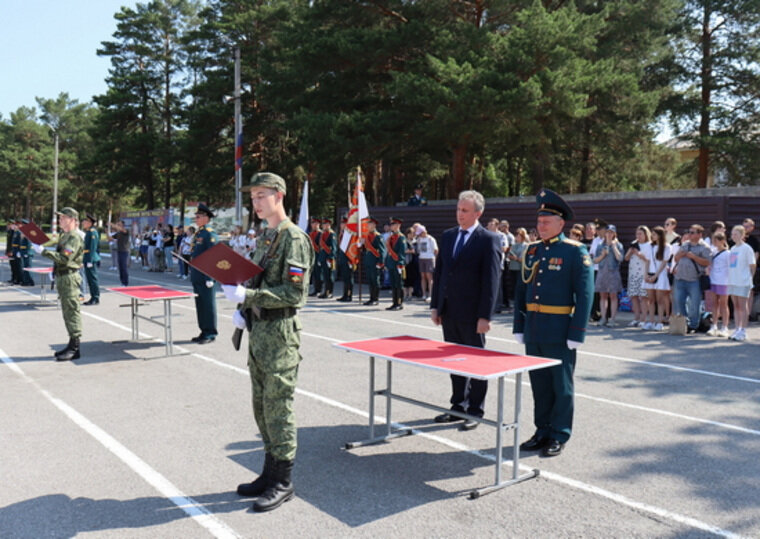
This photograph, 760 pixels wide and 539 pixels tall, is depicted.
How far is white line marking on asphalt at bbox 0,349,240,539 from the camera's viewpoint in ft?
13.0

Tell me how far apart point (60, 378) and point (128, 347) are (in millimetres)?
2070

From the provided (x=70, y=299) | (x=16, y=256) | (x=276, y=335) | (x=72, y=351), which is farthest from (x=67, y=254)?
(x=16, y=256)

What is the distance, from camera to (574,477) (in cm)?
476

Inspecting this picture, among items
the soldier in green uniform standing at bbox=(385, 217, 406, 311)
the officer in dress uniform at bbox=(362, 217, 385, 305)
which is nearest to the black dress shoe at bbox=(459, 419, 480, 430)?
the soldier in green uniform standing at bbox=(385, 217, 406, 311)

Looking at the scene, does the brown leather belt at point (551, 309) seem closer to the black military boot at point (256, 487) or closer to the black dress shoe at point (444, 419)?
the black dress shoe at point (444, 419)

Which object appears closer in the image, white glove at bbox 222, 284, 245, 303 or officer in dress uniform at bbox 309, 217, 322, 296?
white glove at bbox 222, 284, 245, 303

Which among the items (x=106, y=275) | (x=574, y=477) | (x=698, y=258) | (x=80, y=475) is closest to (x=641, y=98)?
(x=698, y=258)

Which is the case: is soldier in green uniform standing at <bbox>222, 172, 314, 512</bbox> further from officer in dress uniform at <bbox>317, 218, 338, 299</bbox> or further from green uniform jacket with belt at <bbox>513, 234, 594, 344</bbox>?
officer in dress uniform at <bbox>317, 218, 338, 299</bbox>

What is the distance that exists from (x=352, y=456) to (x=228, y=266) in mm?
1997

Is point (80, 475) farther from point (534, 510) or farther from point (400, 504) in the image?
point (534, 510)

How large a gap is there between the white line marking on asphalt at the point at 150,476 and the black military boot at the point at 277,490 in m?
0.28

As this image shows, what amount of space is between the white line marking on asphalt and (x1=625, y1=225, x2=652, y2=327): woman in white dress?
10121 mm

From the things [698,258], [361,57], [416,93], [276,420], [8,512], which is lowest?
[8,512]

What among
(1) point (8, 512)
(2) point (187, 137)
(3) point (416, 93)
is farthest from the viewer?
(2) point (187, 137)
